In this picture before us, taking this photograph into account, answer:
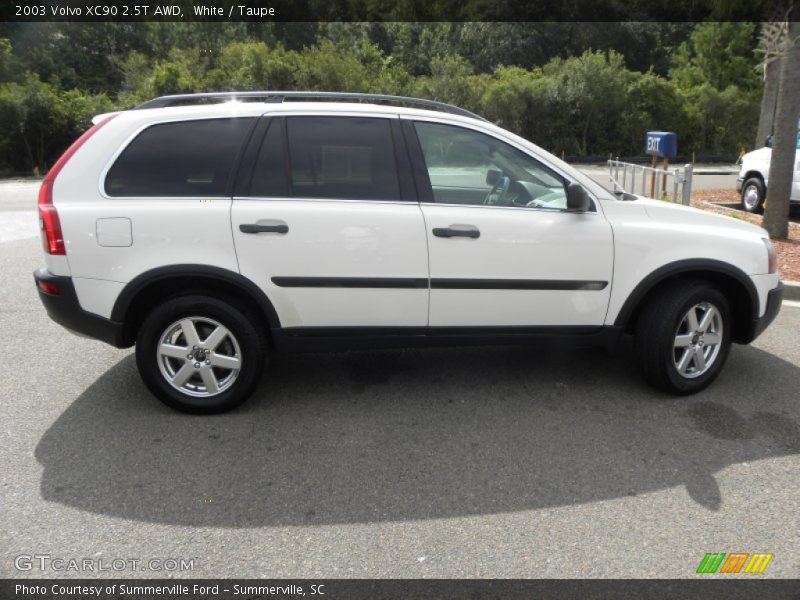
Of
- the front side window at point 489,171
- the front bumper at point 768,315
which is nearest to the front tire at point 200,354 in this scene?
the front side window at point 489,171

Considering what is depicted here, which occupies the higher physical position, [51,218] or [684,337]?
[51,218]

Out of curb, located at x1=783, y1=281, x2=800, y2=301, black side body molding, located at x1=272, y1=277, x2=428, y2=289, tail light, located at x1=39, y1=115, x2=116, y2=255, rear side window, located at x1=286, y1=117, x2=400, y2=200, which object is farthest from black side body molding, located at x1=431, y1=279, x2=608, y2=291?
curb, located at x1=783, y1=281, x2=800, y2=301

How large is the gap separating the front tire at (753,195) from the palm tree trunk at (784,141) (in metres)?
3.29

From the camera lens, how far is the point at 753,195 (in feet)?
39.7

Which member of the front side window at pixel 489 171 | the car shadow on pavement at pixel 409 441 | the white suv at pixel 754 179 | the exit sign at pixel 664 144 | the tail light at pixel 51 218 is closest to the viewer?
the car shadow on pavement at pixel 409 441

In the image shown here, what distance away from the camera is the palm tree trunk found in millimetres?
8422

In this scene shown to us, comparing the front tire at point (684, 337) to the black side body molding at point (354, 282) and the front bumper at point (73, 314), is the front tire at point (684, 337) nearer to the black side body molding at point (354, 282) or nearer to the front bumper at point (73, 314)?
the black side body molding at point (354, 282)

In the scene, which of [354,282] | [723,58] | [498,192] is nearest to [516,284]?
[498,192]

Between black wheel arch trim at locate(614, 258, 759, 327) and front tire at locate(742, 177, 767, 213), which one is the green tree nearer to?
front tire at locate(742, 177, 767, 213)

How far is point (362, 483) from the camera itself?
3.44 meters

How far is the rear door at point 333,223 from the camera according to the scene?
3961 mm

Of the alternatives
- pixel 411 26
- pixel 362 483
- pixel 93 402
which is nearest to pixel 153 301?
pixel 93 402

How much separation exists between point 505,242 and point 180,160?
6.40ft

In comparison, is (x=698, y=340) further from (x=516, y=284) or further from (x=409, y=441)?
(x=409, y=441)
